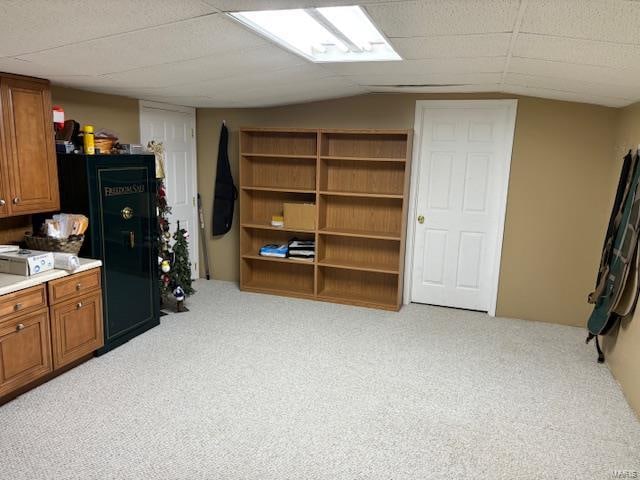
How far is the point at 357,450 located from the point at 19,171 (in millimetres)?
2702

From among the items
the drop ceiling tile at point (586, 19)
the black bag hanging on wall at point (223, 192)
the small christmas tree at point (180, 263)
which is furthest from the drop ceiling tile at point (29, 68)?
the drop ceiling tile at point (586, 19)

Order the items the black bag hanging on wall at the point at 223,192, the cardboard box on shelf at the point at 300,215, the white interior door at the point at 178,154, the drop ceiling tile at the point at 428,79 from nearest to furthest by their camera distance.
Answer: the drop ceiling tile at the point at 428,79, the white interior door at the point at 178,154, the cardboard box on shelf at the point at 300,215, the black bag hanging on wall at the point at 223,192

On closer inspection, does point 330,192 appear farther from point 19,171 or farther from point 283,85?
point 19,171

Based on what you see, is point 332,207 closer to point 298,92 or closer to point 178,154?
point 298,92

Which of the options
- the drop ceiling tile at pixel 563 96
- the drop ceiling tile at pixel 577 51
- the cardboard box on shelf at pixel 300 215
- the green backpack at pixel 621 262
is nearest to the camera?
the drop ceiling tile at pixel 577 51

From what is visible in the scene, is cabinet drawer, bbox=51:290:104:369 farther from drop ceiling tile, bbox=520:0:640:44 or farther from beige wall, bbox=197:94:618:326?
drop ceiling tile, bbox=520:0:640:44

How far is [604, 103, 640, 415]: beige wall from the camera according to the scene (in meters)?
3.04

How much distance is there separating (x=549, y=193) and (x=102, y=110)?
405 centimetres

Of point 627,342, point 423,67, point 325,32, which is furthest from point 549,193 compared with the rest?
point 325,32

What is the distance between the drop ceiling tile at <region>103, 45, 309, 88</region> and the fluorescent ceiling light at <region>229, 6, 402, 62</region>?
105 millimetres

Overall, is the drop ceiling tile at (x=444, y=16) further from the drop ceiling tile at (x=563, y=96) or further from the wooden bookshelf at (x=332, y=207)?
the wooden bookshelf at (x=332, y=207)

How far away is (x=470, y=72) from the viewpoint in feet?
10.7

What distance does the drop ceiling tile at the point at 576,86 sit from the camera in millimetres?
3088

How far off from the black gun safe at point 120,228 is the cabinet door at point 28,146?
0.52 feet
